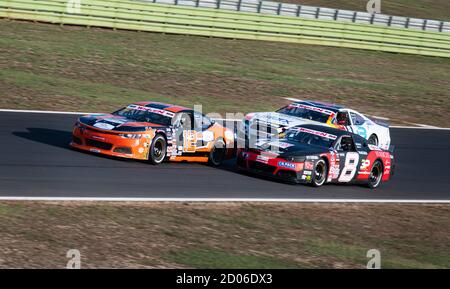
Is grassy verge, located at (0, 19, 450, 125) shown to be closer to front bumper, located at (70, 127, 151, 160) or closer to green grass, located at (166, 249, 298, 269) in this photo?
front bumper, located at (70, 127, 151, 160)

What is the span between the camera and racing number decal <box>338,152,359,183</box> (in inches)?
663

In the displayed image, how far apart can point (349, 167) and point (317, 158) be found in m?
1.18

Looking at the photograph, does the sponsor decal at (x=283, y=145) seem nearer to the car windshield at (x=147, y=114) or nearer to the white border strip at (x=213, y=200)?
the white border strip at (x=213, y=200)

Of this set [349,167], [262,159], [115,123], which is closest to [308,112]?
[349,167]

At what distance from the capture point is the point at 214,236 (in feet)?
40.0

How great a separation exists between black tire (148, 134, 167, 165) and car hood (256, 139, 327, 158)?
1839 millimetres

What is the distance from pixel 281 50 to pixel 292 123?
14943 millimetres

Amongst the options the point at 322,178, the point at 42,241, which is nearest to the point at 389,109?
the point at 322,178

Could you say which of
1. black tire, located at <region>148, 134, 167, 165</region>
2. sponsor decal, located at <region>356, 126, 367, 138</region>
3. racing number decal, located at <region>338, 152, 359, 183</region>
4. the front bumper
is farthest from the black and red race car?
sponsor decal, located at <region>356, 126, 367, 138</region>

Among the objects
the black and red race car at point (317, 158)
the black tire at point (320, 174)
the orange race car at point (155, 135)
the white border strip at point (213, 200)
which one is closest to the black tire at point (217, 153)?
the orange race car at point (155, 135)

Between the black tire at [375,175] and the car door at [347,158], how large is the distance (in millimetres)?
639

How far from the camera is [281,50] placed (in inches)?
1312

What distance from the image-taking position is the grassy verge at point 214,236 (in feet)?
35.0
